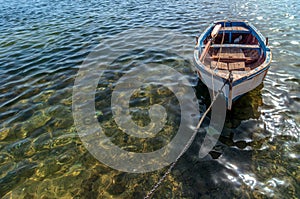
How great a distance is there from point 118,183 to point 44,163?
8.26 feet

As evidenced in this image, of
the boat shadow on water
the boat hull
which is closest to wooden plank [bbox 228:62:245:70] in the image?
the boat hull

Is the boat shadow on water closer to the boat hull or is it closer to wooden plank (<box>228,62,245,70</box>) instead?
the boat hull

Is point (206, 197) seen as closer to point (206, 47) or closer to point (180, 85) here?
point (180, 85)

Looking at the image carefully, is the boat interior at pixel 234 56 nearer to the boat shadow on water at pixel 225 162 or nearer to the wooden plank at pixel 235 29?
the wooden plank at pixel 235 29

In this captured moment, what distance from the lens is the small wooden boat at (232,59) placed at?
750 centimetres

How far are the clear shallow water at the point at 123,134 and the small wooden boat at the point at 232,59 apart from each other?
1.04m

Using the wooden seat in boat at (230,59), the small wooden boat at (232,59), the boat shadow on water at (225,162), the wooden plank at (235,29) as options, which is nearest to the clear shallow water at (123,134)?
the boat shadow on water at (225,162)

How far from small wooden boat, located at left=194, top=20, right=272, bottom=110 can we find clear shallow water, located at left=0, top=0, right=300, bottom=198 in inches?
41.0

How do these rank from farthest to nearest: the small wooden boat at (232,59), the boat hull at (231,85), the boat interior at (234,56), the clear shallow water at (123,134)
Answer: the boat interior at (234,56) < the small wooden boat at (232,59) < the boat hull at (231,85) < the clear shallow water at (123,134)

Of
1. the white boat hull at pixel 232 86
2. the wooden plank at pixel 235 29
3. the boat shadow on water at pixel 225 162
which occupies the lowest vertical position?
the boat shadow on water at pixel 225 162

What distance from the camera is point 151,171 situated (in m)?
6.49

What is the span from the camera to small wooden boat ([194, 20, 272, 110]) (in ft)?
24.6

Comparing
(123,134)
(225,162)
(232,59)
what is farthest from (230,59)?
(123,134)

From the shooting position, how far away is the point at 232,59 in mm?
10023
